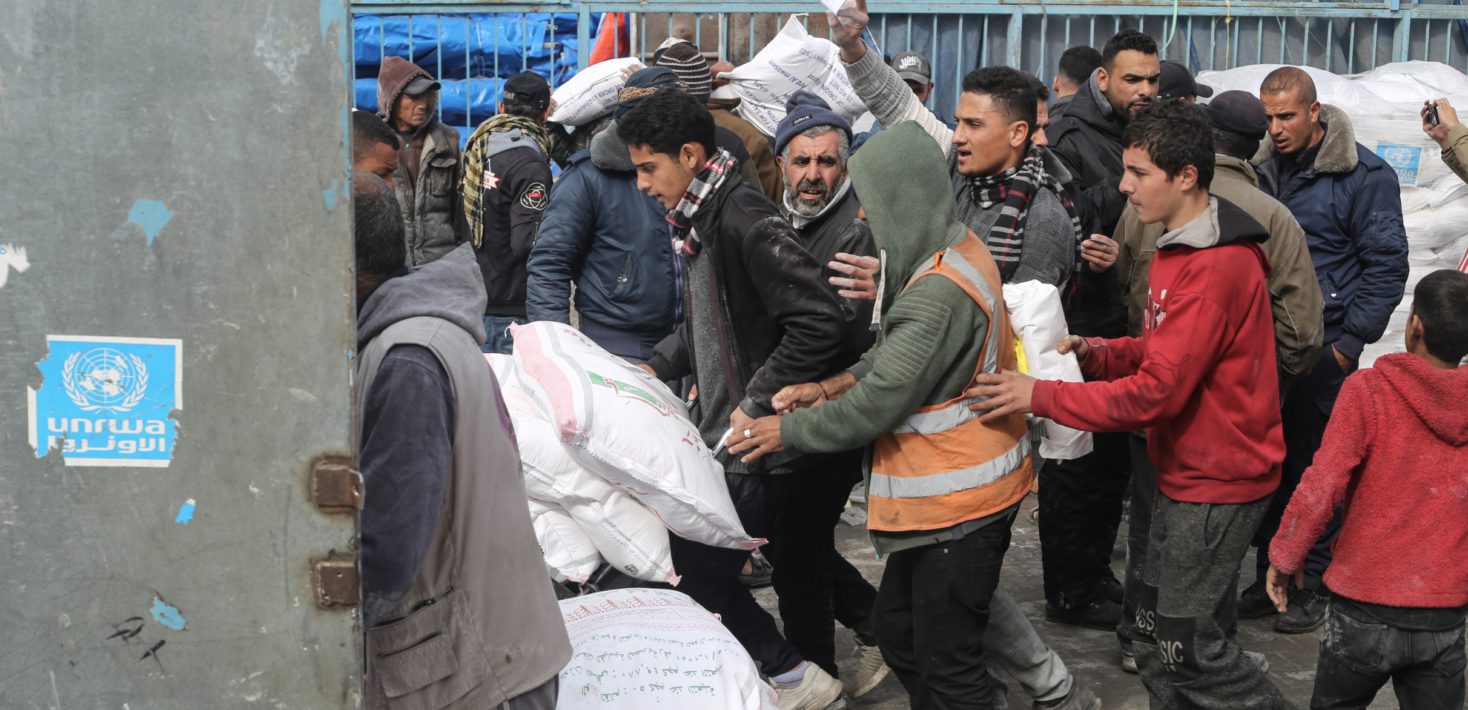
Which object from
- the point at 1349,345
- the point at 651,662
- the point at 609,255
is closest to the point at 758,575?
the point at 609,255

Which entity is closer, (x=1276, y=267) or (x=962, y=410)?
(x=962, y=410)

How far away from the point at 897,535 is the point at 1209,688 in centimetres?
95

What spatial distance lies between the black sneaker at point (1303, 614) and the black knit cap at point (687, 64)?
2.98 metres

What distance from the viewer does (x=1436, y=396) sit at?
3338 mm

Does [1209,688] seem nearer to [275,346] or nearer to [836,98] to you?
[275,346]

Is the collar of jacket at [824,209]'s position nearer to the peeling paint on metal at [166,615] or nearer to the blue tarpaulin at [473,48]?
the peeling paint on metal at [166,615]

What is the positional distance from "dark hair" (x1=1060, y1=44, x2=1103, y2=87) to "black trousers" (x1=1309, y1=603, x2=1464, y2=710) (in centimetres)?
330

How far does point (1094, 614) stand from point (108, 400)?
384 cm

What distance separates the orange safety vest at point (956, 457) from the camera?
342 cm

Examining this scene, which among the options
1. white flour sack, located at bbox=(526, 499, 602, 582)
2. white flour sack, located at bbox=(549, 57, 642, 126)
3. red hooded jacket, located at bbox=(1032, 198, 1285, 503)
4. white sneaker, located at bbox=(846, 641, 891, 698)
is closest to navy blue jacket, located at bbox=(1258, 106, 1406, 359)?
red hooded jacket, located at bbox=(1032, 198, 1285, 503)

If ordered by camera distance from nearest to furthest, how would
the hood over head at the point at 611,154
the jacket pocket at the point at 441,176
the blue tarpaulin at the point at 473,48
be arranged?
the hood over head at the point at 611,154 → the jacket pocket at the point at 441,176 → the blue tarpaulin at the point at 473,48

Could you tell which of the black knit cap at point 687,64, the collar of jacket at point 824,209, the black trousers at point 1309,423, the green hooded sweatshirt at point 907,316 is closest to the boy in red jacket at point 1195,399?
the green hooded sweatshirt at point 907,316

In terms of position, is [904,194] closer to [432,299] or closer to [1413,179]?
[432,299]

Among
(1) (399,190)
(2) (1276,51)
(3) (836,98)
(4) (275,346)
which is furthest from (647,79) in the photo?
(2) (1276,51)
